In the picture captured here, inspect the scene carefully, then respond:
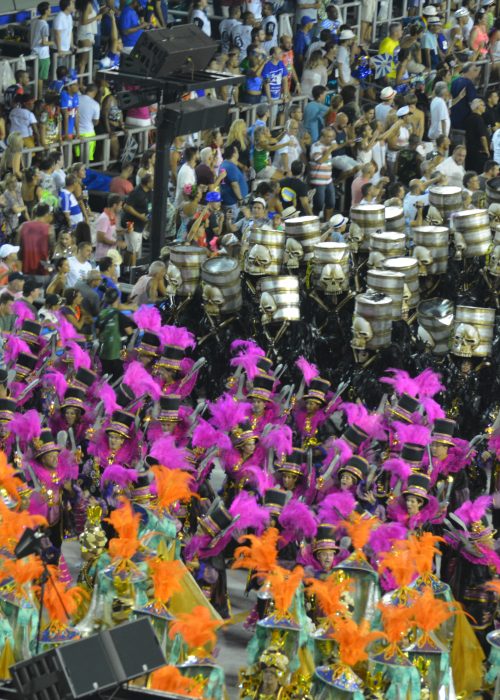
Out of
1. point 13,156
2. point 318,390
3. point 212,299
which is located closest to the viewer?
point 318,390

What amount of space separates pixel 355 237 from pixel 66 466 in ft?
15.0

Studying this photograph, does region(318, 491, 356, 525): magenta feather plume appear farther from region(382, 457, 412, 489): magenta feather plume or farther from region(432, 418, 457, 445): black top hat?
region(432, 418, 457, 445): black top hat

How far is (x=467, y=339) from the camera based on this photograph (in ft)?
51.5

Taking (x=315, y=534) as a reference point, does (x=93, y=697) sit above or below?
above

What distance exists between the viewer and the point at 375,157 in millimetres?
22938

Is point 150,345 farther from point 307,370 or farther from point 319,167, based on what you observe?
point 319,167

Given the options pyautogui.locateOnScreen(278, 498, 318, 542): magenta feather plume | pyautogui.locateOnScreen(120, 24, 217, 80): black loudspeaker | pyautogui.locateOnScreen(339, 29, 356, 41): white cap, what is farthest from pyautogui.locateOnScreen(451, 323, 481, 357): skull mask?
pyautogui.locateOnScreen(339, 29, 356, 41): white cap

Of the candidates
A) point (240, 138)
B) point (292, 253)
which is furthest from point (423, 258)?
point (240, 138)

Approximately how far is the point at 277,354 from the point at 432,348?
1296 millimetres

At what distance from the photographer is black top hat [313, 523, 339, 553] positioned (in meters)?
13.1

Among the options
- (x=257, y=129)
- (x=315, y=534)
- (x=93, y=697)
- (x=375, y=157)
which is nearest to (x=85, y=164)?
(x=257, y=129)

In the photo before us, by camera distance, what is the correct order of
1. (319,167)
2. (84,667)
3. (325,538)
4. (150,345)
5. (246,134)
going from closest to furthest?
(84,667) → (325,538) → (150,345) → (319,167) → (246,134)

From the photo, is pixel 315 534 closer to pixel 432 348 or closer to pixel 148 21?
pixel 432 348

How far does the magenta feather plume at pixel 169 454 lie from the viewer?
1408 cm
